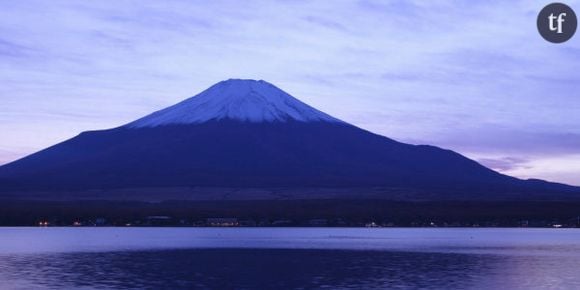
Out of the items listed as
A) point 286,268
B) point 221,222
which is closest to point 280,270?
point 286,268

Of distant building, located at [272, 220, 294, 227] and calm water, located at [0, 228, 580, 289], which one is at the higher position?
distant building, located at [272, 220, 294, 227]

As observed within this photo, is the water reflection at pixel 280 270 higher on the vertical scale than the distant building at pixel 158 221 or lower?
lower

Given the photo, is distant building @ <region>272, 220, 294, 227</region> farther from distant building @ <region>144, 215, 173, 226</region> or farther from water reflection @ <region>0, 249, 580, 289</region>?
water reflection @ <region>0, 249, 580, 289</region>

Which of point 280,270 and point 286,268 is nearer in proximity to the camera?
point 280,270

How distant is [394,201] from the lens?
178 m

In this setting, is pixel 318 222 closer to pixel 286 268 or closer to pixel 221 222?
pixel 221 222

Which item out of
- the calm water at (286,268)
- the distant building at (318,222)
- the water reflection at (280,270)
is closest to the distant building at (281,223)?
the distant building at (318,222)

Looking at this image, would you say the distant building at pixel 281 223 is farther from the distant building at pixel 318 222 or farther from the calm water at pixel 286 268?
the calm water at pixel 286 268

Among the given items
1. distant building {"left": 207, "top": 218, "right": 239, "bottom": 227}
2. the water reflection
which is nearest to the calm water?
the water reflection

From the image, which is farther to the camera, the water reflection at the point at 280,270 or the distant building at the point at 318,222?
the distant building at the point at 318,222

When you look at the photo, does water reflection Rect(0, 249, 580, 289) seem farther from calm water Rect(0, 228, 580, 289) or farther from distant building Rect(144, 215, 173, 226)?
distant building Rect(144, 215, 173, 226)

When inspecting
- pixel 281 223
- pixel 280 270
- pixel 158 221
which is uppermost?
pixel 158 221

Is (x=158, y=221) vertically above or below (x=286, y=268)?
above

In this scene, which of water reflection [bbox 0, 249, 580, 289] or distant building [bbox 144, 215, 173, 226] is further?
distant building [bbox 144, 215, 173, 226]
